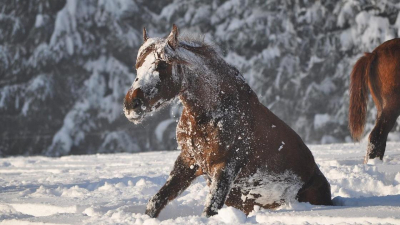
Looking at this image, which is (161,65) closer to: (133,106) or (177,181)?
(133,106)

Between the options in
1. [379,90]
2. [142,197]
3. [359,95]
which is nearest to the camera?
[142,197]

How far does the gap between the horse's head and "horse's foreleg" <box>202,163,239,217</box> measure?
0.47 m

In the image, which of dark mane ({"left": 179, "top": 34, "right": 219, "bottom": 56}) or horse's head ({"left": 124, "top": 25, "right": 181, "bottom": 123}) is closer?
horse's head ({"left": 124, "top": 25, "right": 181, "bottom": 123})

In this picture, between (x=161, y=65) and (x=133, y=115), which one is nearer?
(x=133, y=115)

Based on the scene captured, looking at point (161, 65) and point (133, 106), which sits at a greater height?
point (161, 65)

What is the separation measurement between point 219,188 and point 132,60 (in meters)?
13.9

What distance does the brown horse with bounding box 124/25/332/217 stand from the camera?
3029mm

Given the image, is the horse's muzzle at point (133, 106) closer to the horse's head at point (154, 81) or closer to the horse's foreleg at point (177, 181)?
the horse's head at point (154, 81)

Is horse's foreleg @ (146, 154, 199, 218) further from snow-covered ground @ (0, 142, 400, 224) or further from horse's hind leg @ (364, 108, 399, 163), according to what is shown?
horse's hind leg @ (364, 108, 399, 163)

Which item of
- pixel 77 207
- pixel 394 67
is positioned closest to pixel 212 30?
pixel 394 67

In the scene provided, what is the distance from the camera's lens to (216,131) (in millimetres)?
3127

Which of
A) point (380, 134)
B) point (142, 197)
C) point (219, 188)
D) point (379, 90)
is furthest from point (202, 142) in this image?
point (379, 90)

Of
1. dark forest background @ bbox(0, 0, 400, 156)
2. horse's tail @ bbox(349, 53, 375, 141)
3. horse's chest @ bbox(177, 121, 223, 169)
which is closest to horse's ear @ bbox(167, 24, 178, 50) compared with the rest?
horse's chest @ bbox(177, 121, 223, 169)

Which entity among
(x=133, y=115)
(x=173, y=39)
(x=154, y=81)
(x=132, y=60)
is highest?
(x=132, y=60)
